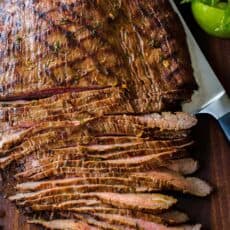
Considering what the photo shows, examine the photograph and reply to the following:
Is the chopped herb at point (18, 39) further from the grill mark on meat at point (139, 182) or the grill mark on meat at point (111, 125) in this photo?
the grill mark on meat at point (139, 182)

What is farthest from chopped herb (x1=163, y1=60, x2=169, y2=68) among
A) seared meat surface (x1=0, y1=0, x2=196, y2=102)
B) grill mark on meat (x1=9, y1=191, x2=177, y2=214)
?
grill mark on meat (x1=9, y1=191, x2=177, y2=214)

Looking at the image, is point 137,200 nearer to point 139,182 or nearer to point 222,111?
point 139,182

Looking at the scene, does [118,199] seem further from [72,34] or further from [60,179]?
[72,34]

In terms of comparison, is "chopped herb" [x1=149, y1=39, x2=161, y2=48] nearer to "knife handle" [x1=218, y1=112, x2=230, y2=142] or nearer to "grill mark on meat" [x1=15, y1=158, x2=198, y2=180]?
"knife handle" [x1=218, y1=112, x2=230, y2=142]

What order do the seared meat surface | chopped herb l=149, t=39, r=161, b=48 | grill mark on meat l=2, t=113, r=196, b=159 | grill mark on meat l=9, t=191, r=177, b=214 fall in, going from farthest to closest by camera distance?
chopped herb l=149, t=39, r=161, b=48
the seared meat surface
grill mark on meat l=2, t=113, r=196, b=159
grill mark on meat l=9, t=191, r=177, b=214

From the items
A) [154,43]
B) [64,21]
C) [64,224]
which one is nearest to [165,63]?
[154,43]
